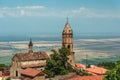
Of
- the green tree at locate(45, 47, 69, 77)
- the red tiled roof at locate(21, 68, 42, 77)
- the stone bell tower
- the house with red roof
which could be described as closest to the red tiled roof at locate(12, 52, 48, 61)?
the red tiled roof at locate(21, 68, 42, 77)

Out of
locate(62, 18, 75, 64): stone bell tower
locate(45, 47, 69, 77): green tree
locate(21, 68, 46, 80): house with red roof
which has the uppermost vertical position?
locate(62, 18, 75, 64): stone bell tower

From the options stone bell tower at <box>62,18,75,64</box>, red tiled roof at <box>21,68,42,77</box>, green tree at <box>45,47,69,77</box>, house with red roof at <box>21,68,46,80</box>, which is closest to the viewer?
house with red roof at <box>21,68,46,80</box>

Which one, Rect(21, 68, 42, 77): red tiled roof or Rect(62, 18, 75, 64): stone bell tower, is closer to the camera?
Rect(21, 68, 42, 77): red tiled roof

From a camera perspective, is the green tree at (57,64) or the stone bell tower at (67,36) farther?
the stone bell tower at (67,36)

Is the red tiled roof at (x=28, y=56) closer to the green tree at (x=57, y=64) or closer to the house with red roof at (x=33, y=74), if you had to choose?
the house with red roof at (x=33, y=74)

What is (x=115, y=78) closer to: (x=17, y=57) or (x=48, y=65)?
(x=48, y=65)

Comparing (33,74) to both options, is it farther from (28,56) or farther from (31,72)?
(28,56)

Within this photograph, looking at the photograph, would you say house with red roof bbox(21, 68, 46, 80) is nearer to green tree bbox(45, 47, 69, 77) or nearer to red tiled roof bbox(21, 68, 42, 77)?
red tiled roof bbox(21, 68, 42, 77)

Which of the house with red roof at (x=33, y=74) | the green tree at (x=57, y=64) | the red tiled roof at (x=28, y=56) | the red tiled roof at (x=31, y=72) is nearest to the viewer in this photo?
the house with red roof at (x=33, y=74)

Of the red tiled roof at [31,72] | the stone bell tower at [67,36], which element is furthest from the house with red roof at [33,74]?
the stone bell tower at [67,36]
